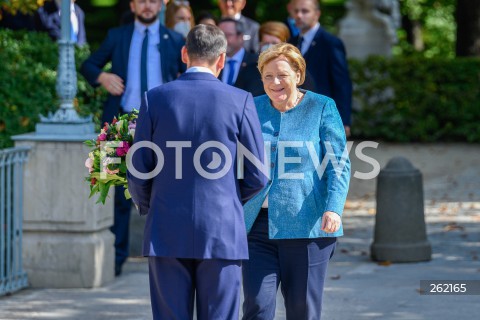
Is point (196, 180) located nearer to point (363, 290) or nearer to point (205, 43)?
point (205, 43)

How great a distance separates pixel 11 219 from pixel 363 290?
2.72m

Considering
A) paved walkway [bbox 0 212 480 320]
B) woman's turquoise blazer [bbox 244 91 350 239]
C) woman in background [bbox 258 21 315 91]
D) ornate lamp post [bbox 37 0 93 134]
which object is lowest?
paved walkway [bbox 0 212 480 320]

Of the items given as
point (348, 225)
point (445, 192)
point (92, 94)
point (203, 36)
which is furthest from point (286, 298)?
point (445, 192)

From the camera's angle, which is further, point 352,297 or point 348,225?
point 348,225

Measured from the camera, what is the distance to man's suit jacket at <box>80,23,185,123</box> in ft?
30.9

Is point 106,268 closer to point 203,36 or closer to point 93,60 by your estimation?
point 93,60

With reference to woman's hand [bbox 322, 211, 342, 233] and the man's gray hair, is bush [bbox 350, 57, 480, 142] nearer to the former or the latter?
woman's hand [bbox 322, 211, 342, 233]

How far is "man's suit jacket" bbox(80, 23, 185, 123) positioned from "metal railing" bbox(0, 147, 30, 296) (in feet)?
2.83

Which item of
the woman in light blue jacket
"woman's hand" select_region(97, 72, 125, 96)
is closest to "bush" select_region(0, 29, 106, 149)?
"woman's hand" select_region(97, 72, 125, 96)

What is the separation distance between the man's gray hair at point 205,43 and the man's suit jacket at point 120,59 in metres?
3.78

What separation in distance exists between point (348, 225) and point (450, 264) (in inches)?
105

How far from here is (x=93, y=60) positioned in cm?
957

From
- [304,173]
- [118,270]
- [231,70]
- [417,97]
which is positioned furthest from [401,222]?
[417,97]

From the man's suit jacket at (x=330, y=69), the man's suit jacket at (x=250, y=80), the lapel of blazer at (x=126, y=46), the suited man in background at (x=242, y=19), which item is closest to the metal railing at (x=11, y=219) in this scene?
the lapel of blazer at (x=126, y=46)
